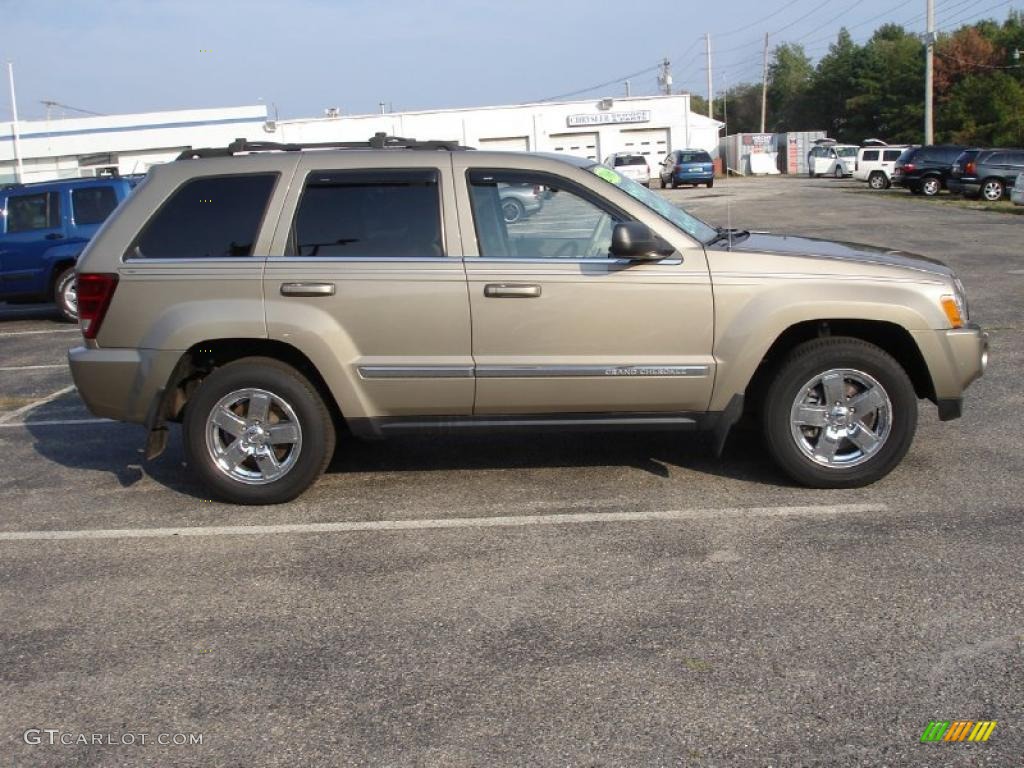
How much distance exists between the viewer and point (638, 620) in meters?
4.26

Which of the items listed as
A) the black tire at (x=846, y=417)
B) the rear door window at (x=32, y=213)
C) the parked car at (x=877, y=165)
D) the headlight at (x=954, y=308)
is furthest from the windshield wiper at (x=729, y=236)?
the parked car at (x=877, y=165)

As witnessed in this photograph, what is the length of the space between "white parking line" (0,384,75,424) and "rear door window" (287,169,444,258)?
3.98 metres

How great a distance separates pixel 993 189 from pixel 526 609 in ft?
102

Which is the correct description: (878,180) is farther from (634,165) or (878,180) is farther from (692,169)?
(634,165)

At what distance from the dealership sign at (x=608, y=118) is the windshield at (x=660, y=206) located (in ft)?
179

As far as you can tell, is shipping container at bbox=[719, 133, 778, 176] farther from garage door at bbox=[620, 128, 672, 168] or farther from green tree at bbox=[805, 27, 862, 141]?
green tree at bbox=[805, 27, 862, 141]

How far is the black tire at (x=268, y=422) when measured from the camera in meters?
5.73

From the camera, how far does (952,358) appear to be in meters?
5.65

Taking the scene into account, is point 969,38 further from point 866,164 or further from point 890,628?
point 890,628

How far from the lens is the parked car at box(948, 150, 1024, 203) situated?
30.9m

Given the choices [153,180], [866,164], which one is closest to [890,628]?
[153,180]

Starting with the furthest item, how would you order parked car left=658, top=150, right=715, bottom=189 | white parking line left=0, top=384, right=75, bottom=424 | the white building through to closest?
1. the white building
2. parked car left=658, top=150, right=715, bottom=189
3. white parking line left=0, top=384, right=75, bottom=424

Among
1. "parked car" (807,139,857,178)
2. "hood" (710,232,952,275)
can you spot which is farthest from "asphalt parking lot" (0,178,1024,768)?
"parked car" (807,139,857,178)

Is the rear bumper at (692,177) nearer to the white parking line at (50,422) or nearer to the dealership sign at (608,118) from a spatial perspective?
the dealership sign at (608,118)
